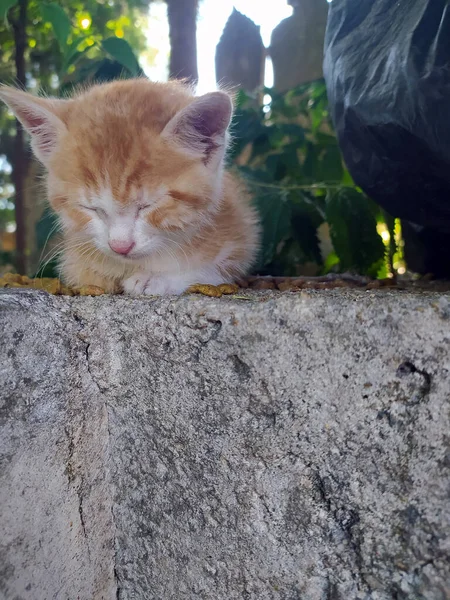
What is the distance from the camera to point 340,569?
53 cm

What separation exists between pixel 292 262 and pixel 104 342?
80cm

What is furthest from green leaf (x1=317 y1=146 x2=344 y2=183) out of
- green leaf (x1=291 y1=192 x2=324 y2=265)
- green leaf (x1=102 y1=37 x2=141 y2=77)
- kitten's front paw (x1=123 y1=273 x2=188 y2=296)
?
kitten's front paw (x1=123 y1=273 x2=188 y2=296)

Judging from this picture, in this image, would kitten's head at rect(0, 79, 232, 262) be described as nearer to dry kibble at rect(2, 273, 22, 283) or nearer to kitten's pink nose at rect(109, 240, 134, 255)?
kitten's pink nose at rect(109, 240, 134, 255)

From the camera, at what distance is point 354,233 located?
3.78ft

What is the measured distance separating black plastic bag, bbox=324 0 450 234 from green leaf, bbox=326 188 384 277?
211 millimetres

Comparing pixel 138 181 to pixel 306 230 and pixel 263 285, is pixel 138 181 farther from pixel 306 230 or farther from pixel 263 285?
pixel 306 230

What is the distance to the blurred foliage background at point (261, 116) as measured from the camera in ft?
3.81

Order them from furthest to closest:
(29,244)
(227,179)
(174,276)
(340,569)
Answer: (29,244)
(227,179)
(174,276)
(340,569)

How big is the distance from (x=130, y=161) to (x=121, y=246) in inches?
5.3

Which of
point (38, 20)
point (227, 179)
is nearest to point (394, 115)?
point (227, 179)

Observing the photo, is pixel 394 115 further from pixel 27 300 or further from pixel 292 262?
pixel 292 262

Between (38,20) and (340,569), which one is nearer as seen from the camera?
(340,569)

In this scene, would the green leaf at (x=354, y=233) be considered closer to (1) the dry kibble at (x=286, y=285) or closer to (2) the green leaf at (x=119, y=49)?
(1) the dry kibble at (x=286, y=285)

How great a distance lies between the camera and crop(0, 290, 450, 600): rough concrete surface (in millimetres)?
491
